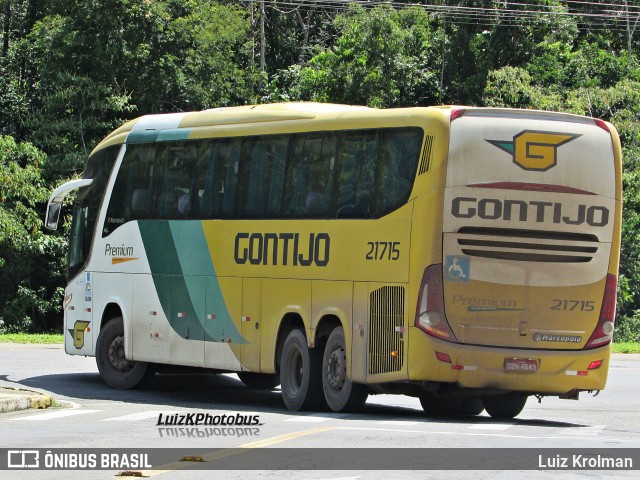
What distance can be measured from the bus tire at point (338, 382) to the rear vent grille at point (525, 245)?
2256 millimetres

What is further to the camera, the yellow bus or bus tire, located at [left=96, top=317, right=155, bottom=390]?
bus tire, located at [left=96, top=317, right=155, bottom=390]

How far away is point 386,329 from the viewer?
16.2m

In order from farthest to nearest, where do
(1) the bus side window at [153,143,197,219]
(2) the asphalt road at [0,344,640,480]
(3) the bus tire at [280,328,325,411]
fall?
(1) the bus side window at [153,143,197,219] < (3) the bus tire at [280,328,325,411] < (2) the asphalt road at [0,344,640,480]

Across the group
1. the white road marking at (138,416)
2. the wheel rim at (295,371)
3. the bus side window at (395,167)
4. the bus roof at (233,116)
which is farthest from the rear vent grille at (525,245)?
the white road marking at (138,416)

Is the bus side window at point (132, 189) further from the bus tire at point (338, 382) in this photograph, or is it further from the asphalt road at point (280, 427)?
the bus tire at point (338, 382)

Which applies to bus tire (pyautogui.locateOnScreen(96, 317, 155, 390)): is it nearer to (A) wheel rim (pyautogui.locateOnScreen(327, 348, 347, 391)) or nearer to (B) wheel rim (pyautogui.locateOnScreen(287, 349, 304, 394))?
(B) wheel rim (pyautogui.locateOnScreen(287, 349, 304, 394))

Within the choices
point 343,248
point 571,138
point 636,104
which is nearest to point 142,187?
point 343,248

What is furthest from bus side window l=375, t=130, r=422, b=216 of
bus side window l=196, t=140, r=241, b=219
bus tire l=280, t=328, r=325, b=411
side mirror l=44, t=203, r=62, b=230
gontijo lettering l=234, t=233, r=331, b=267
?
side mirror l=44, t=203, r=62, b=230

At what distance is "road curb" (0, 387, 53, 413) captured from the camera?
1588cm

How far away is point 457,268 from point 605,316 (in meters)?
2.00

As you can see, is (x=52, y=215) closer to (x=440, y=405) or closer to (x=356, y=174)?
(x=356, y=174)

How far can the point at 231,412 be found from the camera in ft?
54.2

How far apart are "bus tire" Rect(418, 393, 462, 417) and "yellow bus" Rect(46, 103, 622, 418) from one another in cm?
3

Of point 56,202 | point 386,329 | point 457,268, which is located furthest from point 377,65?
point 457,268
